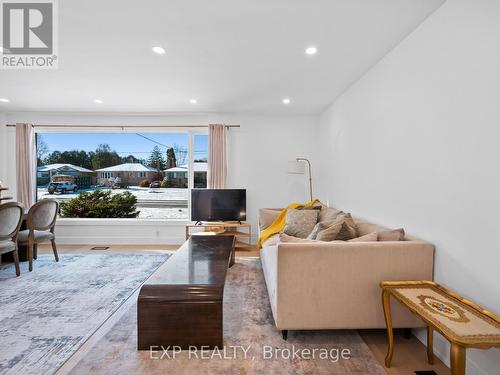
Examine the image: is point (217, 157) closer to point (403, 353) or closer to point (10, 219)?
point (10, 219)

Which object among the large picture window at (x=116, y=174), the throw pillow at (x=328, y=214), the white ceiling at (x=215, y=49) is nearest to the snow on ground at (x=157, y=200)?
the large picture window at (x=116, y=174)

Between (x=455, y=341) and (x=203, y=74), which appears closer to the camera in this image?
(x=455, y=341)

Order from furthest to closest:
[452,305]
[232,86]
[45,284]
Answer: [232,86], [45,284], [452,305]

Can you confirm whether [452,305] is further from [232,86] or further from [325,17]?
[232,86]

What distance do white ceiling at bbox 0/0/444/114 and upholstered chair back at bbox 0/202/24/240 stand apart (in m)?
1.58

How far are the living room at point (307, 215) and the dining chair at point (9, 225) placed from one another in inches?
1.1

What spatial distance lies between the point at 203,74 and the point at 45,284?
3.06m

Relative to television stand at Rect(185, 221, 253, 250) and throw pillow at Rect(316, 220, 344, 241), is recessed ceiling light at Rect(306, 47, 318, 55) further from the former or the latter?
television stand at Rect(185, 221, 253, 250)

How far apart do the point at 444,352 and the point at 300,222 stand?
202cm

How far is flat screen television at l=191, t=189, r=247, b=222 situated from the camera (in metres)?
5.05

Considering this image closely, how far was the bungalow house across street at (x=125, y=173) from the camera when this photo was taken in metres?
5.60

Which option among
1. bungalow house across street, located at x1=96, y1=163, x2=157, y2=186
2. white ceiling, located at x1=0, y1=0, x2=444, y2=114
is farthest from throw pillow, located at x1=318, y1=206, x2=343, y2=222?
bungalow house across street, located at x1=96, y1=163, x2=157, y2=186

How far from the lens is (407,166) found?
7.68 feet

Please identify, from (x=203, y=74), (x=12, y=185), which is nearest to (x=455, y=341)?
(x=203, y=74)
